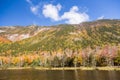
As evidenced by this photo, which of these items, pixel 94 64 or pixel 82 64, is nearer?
pixel 94 64

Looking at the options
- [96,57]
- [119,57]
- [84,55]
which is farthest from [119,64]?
[84,55]

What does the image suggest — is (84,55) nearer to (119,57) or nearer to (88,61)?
(88,61)

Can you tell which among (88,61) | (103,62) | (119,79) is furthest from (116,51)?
(119,79)

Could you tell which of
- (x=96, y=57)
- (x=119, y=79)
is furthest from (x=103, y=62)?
(x=119, y=79)

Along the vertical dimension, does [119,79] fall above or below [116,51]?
below

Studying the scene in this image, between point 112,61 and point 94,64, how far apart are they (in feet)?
62.4

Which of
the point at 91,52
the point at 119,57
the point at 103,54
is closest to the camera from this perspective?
the point at 119,57

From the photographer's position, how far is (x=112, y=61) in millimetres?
171250

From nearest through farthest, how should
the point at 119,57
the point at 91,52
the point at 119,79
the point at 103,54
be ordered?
the point at 119,79 → the point at 119,57 → the point at 103,54 → the point at 91,52

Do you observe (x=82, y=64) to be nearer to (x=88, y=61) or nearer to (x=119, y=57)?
(x=88, y=61)

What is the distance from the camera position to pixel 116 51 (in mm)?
175125

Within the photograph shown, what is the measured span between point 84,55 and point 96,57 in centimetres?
1496

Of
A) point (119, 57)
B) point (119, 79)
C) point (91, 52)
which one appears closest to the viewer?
point (119, 79)

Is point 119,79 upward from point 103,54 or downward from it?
downward
